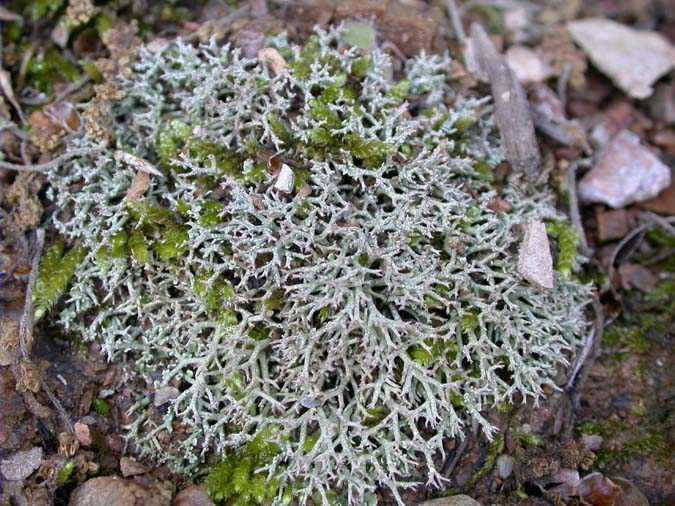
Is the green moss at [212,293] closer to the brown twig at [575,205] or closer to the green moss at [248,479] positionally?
the green moss at [248,479]

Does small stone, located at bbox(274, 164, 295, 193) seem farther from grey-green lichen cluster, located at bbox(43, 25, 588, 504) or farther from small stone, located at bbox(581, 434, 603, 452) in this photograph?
small stone, located at bbox(581, 434, 603, 452)

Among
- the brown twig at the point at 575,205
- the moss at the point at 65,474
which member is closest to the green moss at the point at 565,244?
the brown twig at the point at 575,205

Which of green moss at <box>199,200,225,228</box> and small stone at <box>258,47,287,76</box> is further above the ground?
small stone at <box>258,47,287,76</box>

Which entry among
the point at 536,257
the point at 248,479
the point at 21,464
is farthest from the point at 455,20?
the point at 21,464

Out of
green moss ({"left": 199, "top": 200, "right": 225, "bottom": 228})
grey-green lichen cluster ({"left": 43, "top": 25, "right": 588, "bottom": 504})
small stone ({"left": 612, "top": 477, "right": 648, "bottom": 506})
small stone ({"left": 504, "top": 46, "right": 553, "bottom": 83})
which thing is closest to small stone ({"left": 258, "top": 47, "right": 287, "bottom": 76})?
grey-green lichen cluster ({"left": 43, "top": 25, "right": 588, "bottom": 504})

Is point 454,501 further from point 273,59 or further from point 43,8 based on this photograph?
point 43,8
